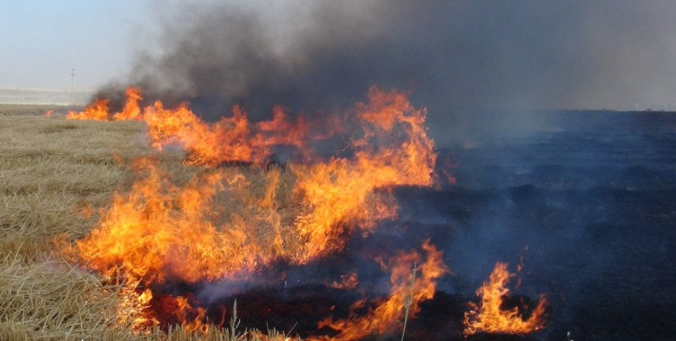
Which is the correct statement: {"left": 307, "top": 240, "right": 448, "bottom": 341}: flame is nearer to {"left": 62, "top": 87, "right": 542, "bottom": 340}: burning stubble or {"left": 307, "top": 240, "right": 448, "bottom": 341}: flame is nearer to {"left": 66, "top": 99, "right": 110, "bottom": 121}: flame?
{"left": 62, "top": 87, "right": 542, "bottom": 340}: burning stubble

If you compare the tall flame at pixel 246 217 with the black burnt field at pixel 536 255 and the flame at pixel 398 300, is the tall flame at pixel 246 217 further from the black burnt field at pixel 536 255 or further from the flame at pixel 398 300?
the flame at pixel 398 300

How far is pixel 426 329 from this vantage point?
4.52 metres

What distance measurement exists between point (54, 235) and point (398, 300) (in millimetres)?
4072

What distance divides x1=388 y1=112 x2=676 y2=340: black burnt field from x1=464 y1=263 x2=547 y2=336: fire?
12 centimetres

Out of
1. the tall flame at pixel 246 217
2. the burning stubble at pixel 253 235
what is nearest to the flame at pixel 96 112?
the tall flame at pixel 246 217

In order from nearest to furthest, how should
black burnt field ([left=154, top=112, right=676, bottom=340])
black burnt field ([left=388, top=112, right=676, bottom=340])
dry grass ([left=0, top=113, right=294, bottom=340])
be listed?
dry grass ([left=0, top=113, right=294, bottom=340]), black burnt field ([left=154, top=112, right=676, bottom=340]), black burnt field ([left=388, top=112, right=676, bottom=340])

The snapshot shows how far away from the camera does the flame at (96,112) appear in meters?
30.2

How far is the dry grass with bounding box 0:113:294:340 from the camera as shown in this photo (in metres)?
3.92

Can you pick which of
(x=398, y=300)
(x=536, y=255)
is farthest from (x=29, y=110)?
(x=398, y=300)

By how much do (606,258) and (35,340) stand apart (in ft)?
20.0

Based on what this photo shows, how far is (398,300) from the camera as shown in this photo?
196 inches

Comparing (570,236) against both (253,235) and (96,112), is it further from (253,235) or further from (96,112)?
(96,112)

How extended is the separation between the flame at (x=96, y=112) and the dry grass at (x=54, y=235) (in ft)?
59.4

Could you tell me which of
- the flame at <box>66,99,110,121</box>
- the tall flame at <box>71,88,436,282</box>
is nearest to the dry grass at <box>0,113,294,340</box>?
the tall flame at <box>71,88,436,282</box>
